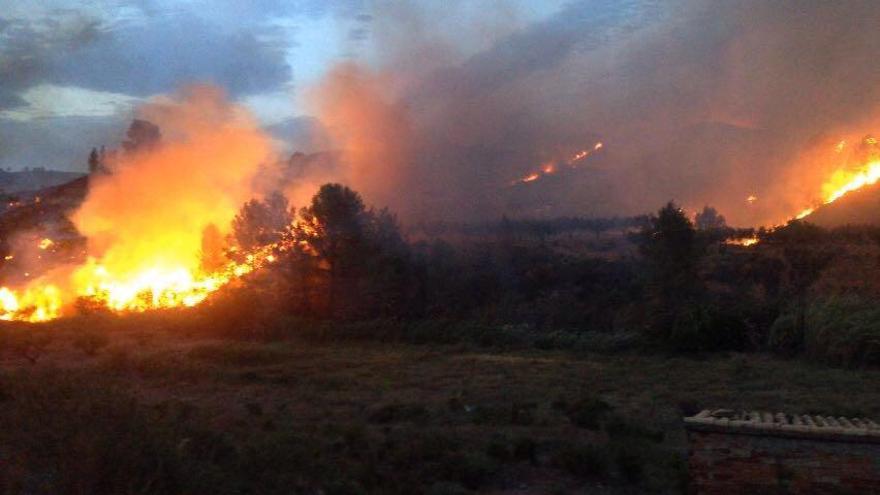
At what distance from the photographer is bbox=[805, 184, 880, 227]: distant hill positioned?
52938 mm

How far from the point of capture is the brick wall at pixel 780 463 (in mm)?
8617

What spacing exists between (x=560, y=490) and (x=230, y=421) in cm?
550

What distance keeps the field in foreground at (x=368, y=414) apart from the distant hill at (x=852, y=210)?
3506 cm

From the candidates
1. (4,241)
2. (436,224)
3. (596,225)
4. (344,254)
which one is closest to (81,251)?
(4,241)

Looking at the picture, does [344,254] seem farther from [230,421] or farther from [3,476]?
[3,476]

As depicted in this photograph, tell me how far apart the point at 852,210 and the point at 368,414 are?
5096 centimetres

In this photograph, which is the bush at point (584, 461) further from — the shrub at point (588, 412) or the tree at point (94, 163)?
the tree at point (94, 163)

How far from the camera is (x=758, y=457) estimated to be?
8.86 m

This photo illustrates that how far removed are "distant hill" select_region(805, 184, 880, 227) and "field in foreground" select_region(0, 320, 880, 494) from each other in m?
35.1

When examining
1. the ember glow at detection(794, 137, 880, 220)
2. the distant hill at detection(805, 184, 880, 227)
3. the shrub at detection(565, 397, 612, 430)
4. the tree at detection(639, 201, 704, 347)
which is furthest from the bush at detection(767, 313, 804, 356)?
the ember glow at detection(794, 137, 880, 220)

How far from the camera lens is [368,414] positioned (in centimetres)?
1419

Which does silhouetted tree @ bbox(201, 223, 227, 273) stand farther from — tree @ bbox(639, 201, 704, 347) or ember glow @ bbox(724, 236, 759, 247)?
ember glow @ bbox(724, 236, 759, 247)

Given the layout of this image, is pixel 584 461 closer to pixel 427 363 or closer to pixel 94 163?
pixel 427 363

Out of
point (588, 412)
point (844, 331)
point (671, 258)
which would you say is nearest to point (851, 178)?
point (671, 258)
